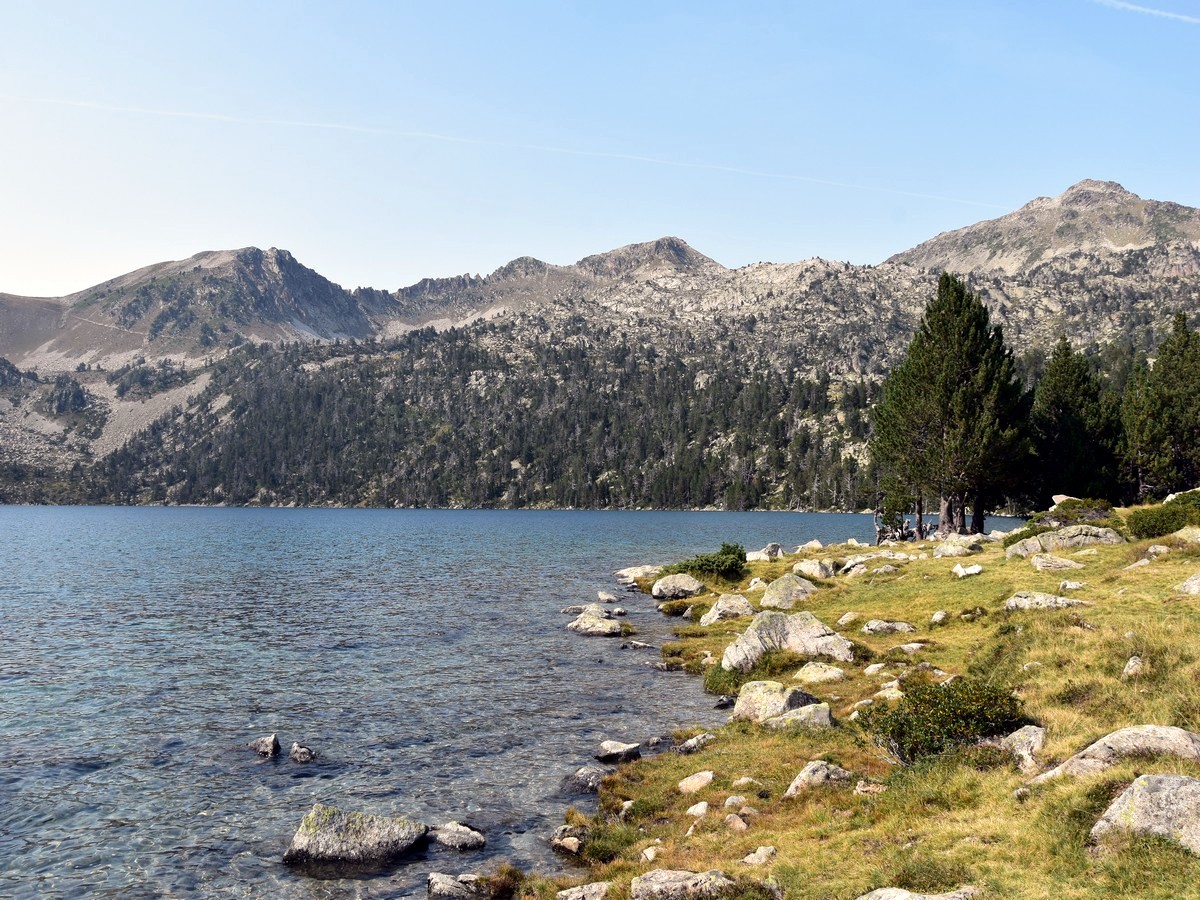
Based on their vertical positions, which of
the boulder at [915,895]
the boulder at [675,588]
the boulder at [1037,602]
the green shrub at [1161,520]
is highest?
the green shrub at [1161,520]

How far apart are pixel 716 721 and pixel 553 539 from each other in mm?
116830

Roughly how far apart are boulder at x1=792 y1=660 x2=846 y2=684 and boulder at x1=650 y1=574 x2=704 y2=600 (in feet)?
105

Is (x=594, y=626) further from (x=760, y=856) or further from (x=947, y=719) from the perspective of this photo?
(x=760, y=856)

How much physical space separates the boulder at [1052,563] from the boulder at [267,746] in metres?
42.4

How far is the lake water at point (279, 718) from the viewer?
19.9 m

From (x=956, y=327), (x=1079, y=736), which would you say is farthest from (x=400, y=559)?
(x=1079, y=736)

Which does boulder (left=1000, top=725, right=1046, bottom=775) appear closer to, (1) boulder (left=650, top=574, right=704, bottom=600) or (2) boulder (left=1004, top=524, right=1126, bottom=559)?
(2) boulder (left=1004, top=524, right=1126, bottom=559)

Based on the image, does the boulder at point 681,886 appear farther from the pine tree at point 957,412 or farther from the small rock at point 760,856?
the pine tree at point 957,412

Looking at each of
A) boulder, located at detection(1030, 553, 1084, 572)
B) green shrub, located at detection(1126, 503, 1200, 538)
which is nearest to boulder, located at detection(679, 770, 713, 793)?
boulder, located at detection(1030, 553, 1084, 572)

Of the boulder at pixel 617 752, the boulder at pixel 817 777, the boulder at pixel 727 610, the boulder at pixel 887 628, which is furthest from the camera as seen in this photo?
the boulder at pixel 727 610

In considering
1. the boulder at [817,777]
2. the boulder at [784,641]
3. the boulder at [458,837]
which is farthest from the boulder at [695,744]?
the boulder at [784,641]

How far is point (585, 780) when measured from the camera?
2442 centimetres

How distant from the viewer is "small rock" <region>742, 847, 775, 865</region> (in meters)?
16.3

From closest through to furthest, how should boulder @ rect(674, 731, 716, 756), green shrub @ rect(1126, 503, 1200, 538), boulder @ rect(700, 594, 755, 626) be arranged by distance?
boulder @ rect(674, 731, 716, 756), green shrub @ rect(1126, 503, 1200, 538), boulder @ rect(700, 594, 755, 626)
